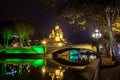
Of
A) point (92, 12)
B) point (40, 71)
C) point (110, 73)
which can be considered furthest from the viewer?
point (40, 71)

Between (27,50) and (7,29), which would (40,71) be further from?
(7,29)

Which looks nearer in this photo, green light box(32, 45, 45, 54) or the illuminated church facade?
green light box(32, 45, 45, 54)

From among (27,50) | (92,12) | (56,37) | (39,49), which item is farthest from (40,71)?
(56,37)

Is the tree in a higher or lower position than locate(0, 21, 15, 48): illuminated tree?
lower

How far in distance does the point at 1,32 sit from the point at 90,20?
66.6 meters

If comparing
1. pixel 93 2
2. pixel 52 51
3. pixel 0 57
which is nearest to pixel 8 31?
pixel 0 57

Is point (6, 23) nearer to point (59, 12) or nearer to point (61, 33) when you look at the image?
point (61, 33)

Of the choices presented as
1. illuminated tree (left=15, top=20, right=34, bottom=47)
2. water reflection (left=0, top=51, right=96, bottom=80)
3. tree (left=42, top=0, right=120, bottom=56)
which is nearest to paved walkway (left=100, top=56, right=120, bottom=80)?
water reflection (left=0, top=51, right=96, bottom=80)

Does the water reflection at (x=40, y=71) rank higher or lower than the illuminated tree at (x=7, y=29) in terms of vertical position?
lower

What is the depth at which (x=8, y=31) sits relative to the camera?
9238 cm

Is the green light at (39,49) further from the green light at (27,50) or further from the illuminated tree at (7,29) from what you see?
the illuminated tree at (7,29)

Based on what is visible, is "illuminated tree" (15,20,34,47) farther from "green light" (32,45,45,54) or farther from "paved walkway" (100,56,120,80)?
"paved walkway" (100,56,120,80)

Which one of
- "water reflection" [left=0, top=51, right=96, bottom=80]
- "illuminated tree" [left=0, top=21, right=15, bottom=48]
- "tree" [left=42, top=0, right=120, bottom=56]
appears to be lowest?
"water reflection" [left=0, top=51, right=96, bottom=80]

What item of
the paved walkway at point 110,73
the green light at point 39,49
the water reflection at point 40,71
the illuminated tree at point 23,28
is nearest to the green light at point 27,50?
the green light at point 39,49
